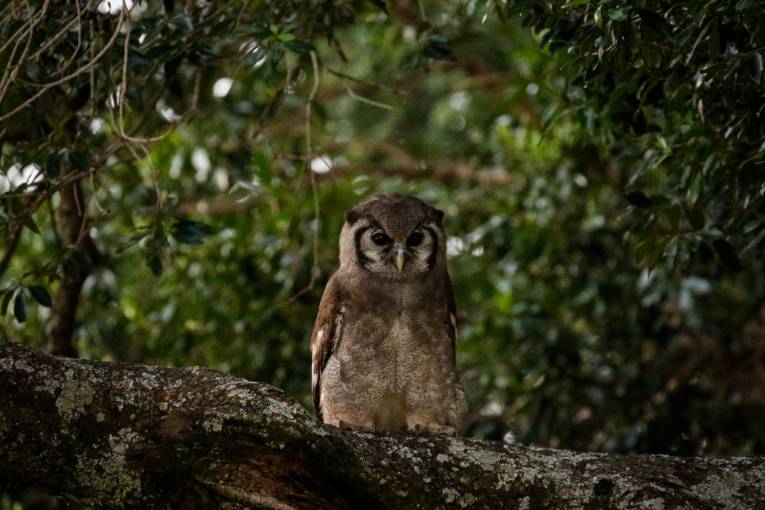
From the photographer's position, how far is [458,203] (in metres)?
7.38

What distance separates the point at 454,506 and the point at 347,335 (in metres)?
1.56

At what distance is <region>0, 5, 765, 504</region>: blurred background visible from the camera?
4.11 metres

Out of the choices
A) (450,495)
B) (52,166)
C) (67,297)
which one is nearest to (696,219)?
(450,495)

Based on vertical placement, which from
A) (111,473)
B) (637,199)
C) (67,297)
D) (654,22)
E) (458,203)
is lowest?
(111,473)

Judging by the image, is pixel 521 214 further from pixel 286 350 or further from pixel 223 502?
pixel 223 502

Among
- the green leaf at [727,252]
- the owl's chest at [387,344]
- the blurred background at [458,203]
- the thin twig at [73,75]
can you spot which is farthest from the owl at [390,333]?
the thin twig at [73,75]

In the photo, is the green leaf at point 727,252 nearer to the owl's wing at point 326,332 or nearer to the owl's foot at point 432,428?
the owl's foot at point 432,428

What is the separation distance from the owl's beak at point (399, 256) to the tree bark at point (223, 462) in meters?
1.53

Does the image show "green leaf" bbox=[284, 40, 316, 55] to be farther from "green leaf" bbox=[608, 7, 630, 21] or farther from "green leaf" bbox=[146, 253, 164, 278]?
"green leaf" bbox=[608, 7, 630, 21]

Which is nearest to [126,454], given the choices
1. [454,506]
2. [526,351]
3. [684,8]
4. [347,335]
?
[454,506]

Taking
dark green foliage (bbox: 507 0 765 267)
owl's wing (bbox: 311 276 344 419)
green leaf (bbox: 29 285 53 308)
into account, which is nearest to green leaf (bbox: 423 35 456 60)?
dark green foliage (bbox: 507 0 765 267)

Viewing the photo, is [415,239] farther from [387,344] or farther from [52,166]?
[52,166]

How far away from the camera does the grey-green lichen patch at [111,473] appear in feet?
9.98

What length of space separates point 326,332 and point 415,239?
2.07 ft
